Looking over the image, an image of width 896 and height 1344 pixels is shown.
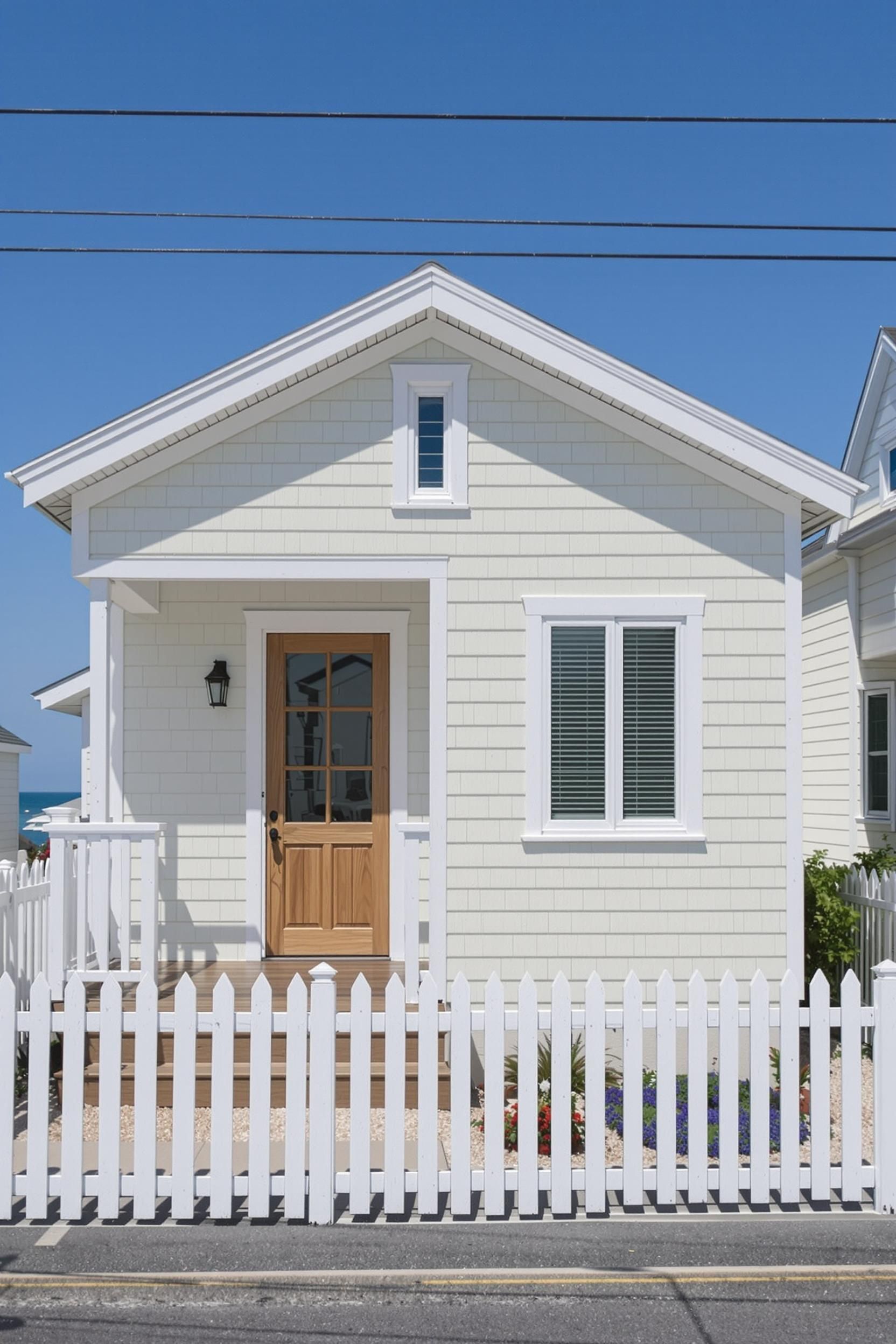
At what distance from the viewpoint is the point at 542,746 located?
25.8ft

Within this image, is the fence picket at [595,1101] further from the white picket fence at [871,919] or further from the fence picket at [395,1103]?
the white picket fence at [871,919]

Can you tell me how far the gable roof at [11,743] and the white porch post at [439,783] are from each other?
17772mm

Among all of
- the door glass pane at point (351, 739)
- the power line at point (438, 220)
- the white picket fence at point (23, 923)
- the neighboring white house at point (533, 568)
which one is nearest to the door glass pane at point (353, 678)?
the door glass pane at point (351, 739)

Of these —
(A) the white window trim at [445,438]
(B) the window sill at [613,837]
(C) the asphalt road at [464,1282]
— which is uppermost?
(A) the white window trim at [445,438]

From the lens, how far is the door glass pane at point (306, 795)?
9219mm

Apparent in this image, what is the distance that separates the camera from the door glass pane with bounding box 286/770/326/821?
9219 millimetres

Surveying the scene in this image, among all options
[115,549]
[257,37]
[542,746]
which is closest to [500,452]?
[542,746]

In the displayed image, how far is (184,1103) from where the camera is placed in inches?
203

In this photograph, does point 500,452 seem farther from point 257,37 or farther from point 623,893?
point 257,37

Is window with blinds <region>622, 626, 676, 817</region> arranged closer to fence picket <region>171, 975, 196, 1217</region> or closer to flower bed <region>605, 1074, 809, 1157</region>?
flower bed <region>605, 1074, 809, 1157</region>

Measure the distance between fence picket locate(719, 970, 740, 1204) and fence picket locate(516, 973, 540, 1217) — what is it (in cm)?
85

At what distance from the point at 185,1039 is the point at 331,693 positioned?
14.4ft

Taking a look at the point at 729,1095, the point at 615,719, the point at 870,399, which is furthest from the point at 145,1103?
the point at 870,399

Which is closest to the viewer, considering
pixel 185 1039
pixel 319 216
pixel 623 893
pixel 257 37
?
pixel 185 1039
